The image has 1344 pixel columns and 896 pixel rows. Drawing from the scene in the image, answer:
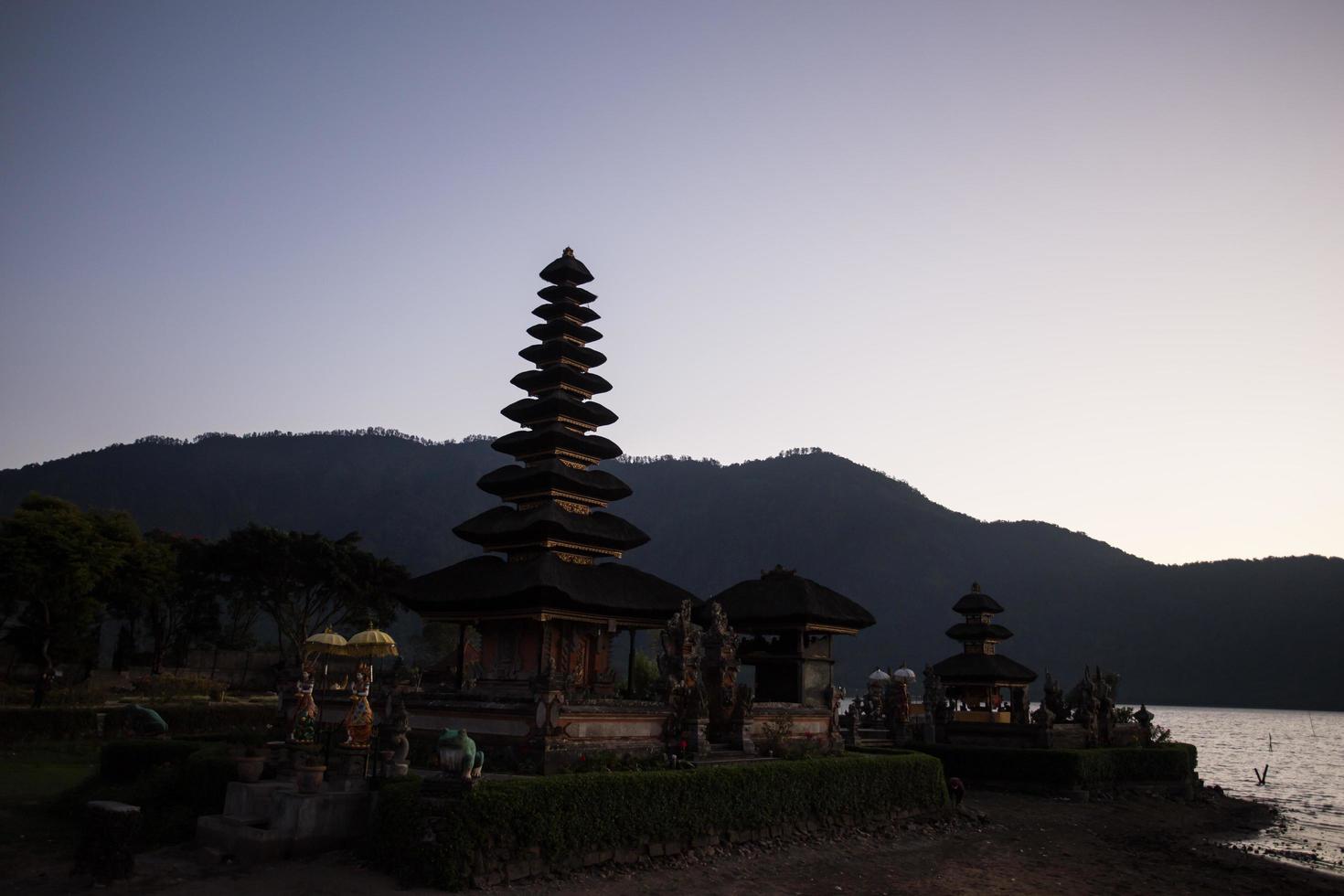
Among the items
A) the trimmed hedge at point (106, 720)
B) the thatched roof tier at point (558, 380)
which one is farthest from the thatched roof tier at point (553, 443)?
the trimmed hedge at point (106, 720)

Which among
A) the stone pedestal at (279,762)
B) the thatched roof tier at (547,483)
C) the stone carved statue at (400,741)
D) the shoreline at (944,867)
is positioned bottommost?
the shoreline at (944,867)

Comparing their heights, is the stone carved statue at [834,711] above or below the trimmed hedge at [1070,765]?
above

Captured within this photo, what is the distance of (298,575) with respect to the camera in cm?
5706

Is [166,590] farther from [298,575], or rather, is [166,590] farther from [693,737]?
[693,737]

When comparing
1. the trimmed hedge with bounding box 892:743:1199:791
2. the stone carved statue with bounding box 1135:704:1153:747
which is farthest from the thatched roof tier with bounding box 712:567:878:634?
the stone carved statue with bounding box 1135:704:1153:747

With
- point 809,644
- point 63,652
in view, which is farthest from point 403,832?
point 63,652

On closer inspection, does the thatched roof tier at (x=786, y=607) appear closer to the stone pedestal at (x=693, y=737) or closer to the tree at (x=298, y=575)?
the stone pedestal at (x=693, y=737)

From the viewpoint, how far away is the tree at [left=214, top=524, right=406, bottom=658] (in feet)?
185

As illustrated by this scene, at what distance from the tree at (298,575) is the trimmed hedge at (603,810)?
37.4m

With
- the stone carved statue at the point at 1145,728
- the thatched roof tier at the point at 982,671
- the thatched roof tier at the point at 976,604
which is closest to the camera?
the stone carved statue at the point at 1145,728

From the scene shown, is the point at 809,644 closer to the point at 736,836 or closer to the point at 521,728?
the point at 736,836

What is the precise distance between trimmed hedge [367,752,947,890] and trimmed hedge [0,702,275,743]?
18909 mm

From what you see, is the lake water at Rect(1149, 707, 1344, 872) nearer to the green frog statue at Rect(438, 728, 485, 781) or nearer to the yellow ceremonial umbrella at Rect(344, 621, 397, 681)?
the green frog statue at Rect(438, 728, 485, 781)

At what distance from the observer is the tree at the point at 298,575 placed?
56438 mm
